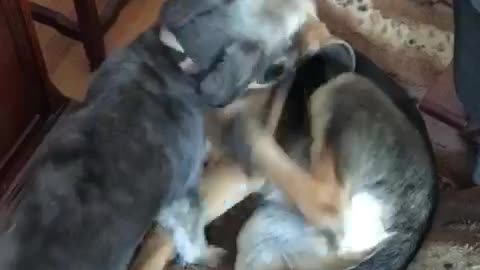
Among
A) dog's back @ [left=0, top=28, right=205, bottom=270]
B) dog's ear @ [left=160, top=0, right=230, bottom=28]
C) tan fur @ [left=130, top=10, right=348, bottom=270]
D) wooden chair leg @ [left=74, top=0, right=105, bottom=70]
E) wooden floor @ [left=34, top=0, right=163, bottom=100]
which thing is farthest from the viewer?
wooden floor @ [left=34, top=0, right=163, bottom=100]

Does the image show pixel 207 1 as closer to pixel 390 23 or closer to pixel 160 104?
pixel 160 104

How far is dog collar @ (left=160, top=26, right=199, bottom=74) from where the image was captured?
1.35 m

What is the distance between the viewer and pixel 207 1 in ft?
4.43

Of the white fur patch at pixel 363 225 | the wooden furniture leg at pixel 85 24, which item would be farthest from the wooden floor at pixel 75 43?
the white fur patch at pixel 363 225

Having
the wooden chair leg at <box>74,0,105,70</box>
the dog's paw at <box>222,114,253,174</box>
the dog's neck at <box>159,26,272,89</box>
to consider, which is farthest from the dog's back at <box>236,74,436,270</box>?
the wooden chair leg at <box>74,0,105,70</box>

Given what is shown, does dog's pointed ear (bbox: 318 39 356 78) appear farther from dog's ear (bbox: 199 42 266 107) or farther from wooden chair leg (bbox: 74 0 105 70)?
wooden chair leg (bbox: 74 0 105 70)

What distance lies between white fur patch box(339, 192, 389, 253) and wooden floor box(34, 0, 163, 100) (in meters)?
0.70

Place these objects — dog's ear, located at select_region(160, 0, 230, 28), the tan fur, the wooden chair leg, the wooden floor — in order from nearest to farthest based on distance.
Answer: dog's ear, located at select_region(160, 0, 230, 28) → the tan fur → the wooden chair leg → the wooden floor

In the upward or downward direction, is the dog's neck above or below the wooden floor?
above

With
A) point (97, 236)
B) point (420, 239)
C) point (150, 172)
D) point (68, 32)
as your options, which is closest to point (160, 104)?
point (150, 172)

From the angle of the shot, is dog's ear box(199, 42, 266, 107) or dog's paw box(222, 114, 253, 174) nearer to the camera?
dog's ear box(199, 42, 266, 107)

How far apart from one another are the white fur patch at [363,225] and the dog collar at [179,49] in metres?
0.33

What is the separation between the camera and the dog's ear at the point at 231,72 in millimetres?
1337

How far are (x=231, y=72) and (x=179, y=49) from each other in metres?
0.09
